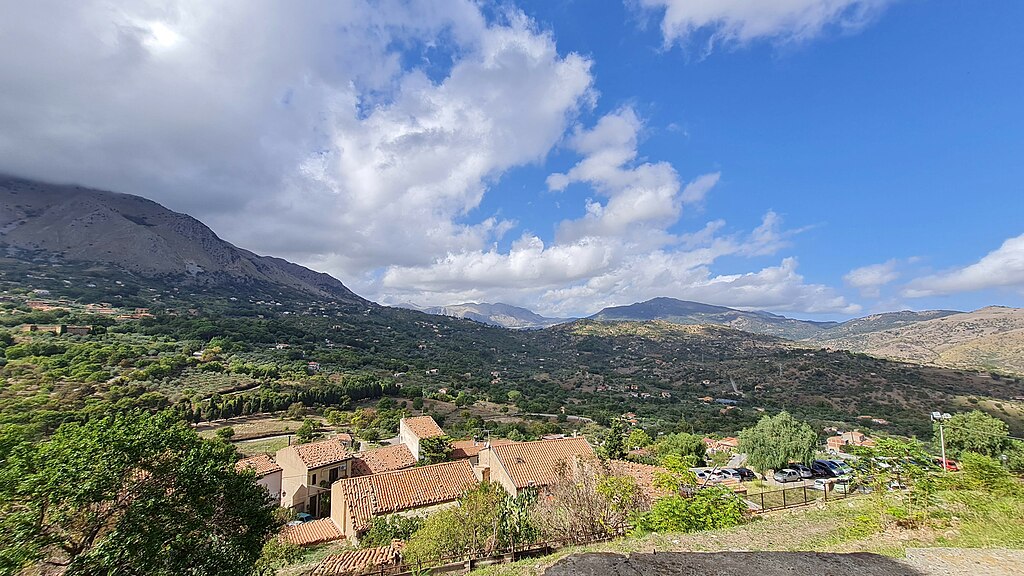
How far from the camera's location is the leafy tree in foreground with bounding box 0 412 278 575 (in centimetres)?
789

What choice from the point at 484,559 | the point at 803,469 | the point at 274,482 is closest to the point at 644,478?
the point at 484,559

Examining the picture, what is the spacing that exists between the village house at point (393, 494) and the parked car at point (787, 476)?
2027 cm

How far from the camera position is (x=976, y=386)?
244 feet

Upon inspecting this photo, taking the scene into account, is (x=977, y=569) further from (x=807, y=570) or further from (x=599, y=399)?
(x=599, y=399)

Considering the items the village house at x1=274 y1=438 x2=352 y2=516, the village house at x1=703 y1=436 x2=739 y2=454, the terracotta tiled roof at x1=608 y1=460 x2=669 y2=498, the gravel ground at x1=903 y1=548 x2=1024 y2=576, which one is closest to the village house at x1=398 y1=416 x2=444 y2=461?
the village house at x1=274 y1=438 x2=352 y2=516

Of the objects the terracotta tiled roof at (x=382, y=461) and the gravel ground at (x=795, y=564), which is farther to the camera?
the terracotta tiled roof at (x=382, y=461)

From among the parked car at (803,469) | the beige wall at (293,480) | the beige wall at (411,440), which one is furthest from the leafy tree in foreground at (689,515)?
the beige wall at (411,440)

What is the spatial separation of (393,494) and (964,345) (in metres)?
200

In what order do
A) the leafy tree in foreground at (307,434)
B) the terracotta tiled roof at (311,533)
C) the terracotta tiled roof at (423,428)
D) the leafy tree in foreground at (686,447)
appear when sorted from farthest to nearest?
the leafy tree in foreground at (307,434) < the terracotta tiled roof at (423,428) < the leafy tree in foreground at (686,447) < the terracotta tiled roof at (311,533)

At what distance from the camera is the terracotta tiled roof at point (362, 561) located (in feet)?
42.1

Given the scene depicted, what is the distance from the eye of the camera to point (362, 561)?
14070 mm

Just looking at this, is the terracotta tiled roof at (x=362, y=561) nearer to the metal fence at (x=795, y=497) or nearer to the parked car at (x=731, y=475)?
the metal fence at (x=795, y=497)

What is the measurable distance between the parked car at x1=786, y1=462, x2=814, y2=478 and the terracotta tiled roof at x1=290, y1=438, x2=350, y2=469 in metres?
32.4

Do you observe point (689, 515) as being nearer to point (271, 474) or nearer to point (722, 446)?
point (271, 474)
